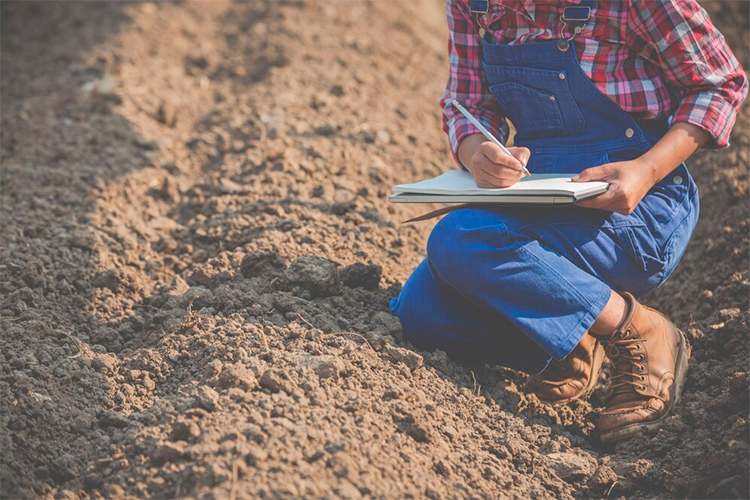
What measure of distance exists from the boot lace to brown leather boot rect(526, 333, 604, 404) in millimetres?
75

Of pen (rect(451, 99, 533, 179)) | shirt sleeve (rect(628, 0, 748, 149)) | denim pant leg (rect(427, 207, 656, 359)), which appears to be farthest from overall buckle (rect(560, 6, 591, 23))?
denim pant leg (rect(427, 207, 656, 359))

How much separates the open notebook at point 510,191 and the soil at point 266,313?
449 mm

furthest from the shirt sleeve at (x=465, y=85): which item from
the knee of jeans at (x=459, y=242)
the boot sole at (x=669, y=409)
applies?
the boot sole at (x=669, y=409)

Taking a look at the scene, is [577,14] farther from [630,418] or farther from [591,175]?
[630,418]

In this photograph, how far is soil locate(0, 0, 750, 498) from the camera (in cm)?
200

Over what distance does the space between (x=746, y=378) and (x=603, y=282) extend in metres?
0.50

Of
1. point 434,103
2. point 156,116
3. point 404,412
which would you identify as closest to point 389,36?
point 434,103

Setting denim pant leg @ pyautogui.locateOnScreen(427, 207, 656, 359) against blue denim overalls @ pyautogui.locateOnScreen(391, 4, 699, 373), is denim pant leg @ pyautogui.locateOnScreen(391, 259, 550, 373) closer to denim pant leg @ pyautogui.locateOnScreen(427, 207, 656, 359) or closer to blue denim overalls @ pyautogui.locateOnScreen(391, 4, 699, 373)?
blue denim overalls @ pyautogui.locateOnScreen(391, 4, 699, 373)

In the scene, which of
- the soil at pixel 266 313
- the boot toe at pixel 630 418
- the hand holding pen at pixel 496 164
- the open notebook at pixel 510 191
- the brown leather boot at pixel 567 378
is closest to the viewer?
the soil at pixel 266 313

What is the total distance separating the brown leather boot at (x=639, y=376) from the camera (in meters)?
2.34

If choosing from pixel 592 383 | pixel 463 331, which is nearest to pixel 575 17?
pixel 463 331

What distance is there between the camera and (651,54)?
2.31m

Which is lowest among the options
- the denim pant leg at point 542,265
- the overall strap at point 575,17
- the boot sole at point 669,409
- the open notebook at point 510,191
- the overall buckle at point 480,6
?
the boot sole at point 669,409

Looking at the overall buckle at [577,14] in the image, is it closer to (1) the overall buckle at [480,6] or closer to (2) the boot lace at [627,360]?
(1) the overall buckle at [480,6]
